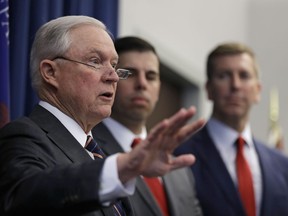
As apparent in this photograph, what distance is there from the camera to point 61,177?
4.49 ft

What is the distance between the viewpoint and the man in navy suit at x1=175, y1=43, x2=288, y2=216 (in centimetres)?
270

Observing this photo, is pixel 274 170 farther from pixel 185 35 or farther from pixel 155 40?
pixel 185 35

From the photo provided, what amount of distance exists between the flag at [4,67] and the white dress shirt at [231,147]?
1.07m

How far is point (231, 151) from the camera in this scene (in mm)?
2904

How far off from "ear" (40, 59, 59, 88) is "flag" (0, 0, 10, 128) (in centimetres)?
36

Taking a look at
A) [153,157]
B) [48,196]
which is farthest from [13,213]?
[153,157]

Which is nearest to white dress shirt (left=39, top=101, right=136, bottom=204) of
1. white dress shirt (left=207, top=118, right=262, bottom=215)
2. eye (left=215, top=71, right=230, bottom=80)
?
white dress shirt (left=207, top=118, right=262, bottom=215)

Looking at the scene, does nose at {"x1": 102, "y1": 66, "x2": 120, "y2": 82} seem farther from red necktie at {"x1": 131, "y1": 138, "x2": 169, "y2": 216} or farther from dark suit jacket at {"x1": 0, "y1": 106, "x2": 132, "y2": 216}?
red necktie at {"x1": 131, "y1": 138, "x2": 169, "y2": 216}

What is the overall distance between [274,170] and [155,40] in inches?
45.1

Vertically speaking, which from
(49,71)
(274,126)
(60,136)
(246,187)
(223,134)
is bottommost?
(274,126)

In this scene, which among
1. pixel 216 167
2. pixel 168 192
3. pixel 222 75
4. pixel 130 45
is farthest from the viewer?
pixel 222 75

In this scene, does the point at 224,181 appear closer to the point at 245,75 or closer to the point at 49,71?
the point at 245,75

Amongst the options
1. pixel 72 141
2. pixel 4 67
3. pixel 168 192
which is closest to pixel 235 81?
pixel 168 192

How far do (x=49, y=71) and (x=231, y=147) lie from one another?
1.35m
